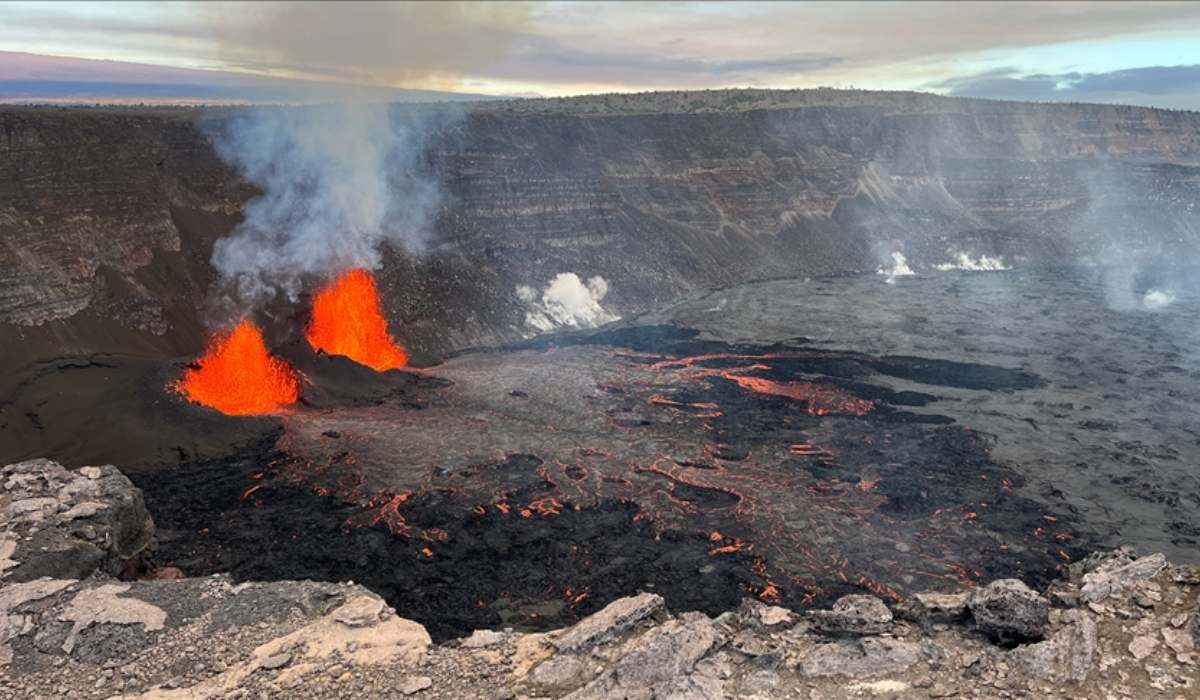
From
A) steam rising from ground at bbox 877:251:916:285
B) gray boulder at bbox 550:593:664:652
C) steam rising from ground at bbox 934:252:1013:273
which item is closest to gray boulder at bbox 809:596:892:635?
gray boulder at bbox 550:593:664:652

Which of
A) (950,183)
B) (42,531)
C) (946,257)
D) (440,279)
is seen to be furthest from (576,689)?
(950,183)

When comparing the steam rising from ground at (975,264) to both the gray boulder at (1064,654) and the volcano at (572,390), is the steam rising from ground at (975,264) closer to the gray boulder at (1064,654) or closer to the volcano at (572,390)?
the volcano at (572,390)

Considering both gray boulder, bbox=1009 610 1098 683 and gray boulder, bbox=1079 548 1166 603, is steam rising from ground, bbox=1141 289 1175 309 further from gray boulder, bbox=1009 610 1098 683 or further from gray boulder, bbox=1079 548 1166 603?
gray boulder, bbox=1009 610 1098 683

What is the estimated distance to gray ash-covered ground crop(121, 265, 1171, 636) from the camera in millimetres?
20188

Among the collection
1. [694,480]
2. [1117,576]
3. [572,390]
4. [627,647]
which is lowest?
[694,480]

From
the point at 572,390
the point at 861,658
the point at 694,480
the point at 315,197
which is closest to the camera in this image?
the point at 861,658

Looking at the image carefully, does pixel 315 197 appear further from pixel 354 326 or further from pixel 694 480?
pixel 694 480

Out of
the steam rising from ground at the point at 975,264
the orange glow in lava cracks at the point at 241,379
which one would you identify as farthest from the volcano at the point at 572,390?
the steam rising from ground at the point at 975,264

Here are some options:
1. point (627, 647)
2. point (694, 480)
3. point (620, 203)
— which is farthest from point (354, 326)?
point (627, 647)

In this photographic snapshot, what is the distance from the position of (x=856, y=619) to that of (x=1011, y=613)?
229 centimetres

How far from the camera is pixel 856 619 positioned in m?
12.8

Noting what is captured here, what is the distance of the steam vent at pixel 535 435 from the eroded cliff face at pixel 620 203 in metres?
0.29

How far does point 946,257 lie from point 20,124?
70081 millimetres

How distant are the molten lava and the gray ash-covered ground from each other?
3.44m
